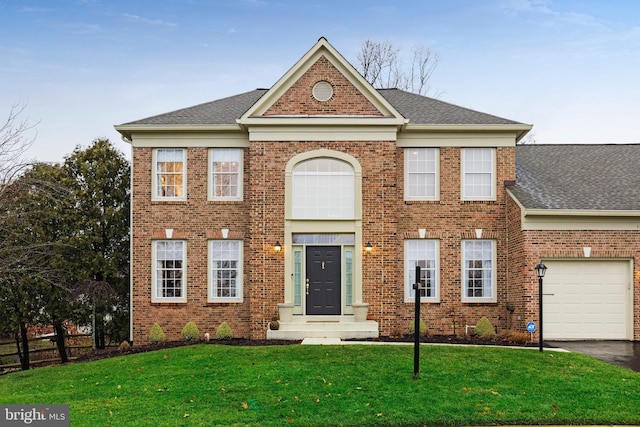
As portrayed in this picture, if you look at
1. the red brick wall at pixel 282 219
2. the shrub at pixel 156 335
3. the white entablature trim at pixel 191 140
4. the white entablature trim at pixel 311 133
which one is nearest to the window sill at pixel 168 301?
the shrub at pixel 156 335

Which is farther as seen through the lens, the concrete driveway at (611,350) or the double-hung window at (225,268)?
the double-hung window at (225,268)

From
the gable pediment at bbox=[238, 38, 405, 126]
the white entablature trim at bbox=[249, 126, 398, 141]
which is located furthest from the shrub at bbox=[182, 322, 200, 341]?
the gable pediment at bbox=[238, 38, 405, 126]

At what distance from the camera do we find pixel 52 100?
23.5 m

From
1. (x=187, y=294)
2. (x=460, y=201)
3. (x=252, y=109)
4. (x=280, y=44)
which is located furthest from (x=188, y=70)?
(x=460, y=201)

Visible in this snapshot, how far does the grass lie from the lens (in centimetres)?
848

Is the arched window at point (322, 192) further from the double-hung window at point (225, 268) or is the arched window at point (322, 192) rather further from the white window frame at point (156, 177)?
the white window frame at point (156, 177)

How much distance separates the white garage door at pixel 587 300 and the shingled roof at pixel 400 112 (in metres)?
4.96

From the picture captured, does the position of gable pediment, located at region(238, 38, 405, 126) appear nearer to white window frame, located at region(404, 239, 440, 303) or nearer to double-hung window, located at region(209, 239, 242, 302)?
double-hung window, located at region(209, 239, 242, 302)

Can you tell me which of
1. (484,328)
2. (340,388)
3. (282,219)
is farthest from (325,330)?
(340,388)

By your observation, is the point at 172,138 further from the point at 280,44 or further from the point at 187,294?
the point at 280,44

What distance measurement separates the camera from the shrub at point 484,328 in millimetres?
17078

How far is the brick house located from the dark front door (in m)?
0.04

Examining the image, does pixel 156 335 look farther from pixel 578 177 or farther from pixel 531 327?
pixel 578 177

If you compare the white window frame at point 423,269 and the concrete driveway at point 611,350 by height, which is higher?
the white window frame at point 423,269
